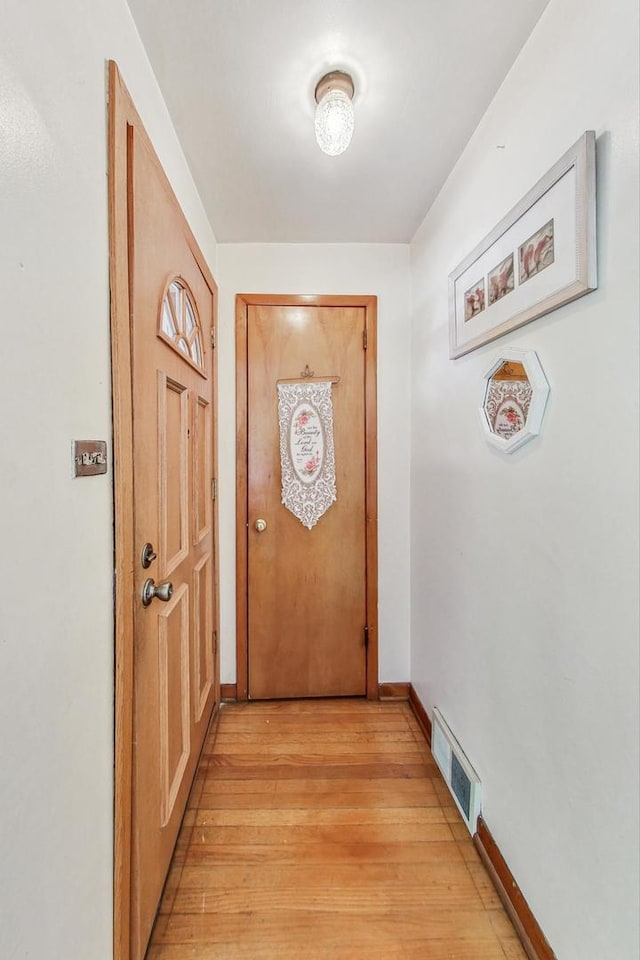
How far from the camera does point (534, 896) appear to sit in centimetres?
101

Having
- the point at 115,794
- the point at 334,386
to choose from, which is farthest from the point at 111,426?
the point at 334,386

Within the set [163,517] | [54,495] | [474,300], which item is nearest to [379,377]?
[474,300]

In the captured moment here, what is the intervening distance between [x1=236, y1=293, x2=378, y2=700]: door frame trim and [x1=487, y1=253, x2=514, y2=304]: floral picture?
0.89 m

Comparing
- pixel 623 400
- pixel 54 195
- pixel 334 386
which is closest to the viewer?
pixel 54 195

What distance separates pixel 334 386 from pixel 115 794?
174 centimetres

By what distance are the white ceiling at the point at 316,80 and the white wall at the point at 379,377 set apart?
0.31 meters

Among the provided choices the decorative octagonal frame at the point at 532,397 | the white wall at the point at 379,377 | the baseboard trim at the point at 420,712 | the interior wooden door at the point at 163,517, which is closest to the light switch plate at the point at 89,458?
the interior wooden door at the point at 163,517

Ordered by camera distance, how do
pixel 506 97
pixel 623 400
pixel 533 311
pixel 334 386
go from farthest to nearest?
pixel 334 386, pixel 506 97, pixel 533 311, pixel 623 400

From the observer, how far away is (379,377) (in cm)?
210

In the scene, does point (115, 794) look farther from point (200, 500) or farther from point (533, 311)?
point (533, 311)

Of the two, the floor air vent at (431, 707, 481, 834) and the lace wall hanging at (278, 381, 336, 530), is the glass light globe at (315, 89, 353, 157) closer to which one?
the lace wall hanging at (278, 381, 336, 530)

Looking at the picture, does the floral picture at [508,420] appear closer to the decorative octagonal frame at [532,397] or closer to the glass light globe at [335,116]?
the decorative octagonal frame at [532,397]

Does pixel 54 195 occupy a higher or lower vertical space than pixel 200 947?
higher

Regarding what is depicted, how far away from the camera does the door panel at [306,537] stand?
6.69ft
